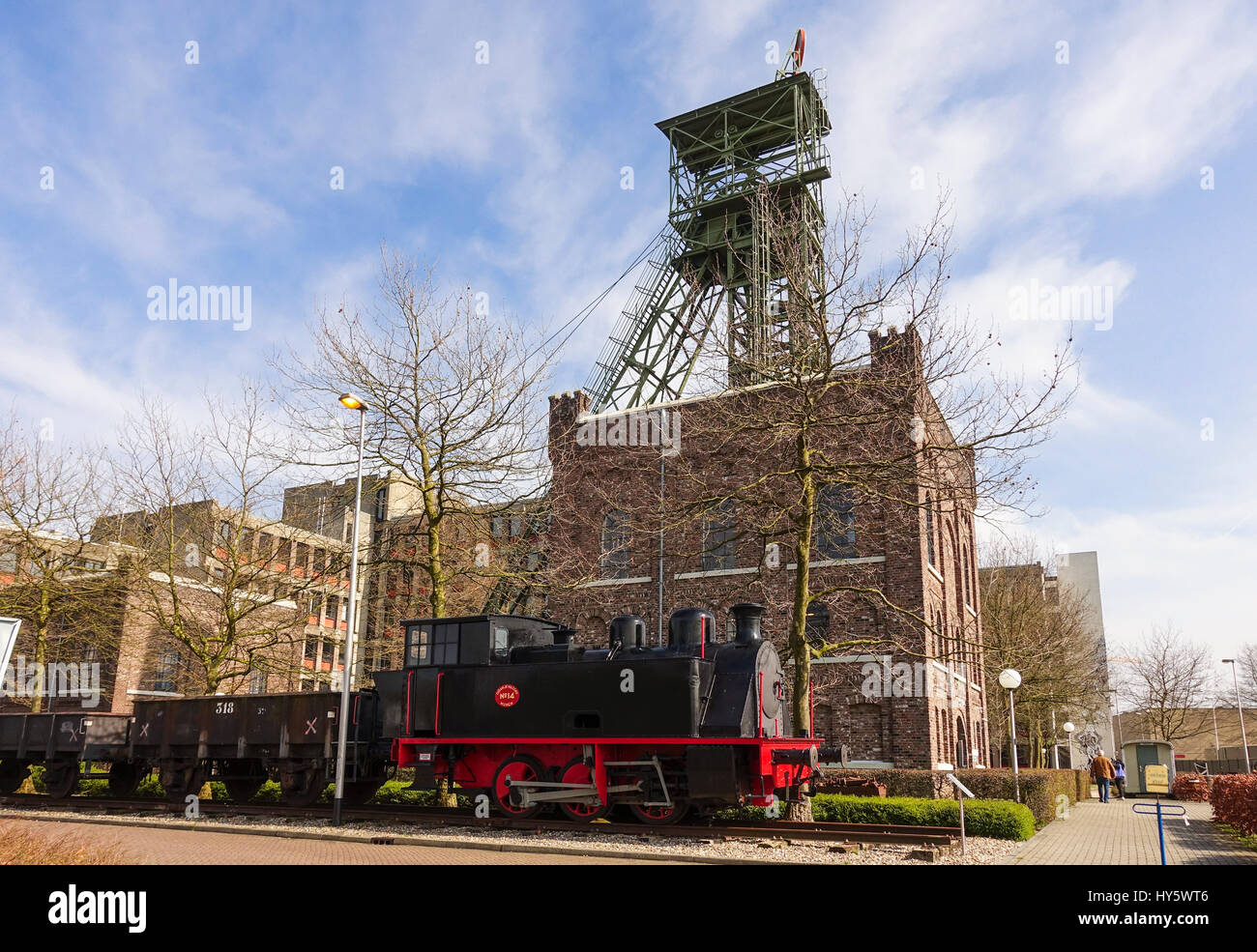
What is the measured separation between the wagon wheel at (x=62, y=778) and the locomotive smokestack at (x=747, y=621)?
52.6ft

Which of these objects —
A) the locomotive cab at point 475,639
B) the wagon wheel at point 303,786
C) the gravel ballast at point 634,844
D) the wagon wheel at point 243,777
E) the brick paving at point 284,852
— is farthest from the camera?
the wagon wheel at point 243,777

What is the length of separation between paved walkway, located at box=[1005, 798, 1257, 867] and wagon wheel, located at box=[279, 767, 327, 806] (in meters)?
13.0

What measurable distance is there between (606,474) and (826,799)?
17.5 m

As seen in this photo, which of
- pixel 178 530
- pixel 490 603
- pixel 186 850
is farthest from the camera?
pixel 490 603

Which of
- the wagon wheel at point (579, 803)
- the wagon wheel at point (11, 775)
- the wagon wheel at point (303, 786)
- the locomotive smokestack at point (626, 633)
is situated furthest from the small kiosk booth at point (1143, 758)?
the wagon wheel at point (11, 775)

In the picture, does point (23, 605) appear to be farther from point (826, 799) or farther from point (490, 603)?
point (826, 799)

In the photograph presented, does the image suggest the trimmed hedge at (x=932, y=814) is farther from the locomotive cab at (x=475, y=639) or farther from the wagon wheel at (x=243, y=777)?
the wagon wheel at (x=243, y=777)

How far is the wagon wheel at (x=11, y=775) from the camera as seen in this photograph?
860 inches

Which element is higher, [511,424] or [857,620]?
[511,424]

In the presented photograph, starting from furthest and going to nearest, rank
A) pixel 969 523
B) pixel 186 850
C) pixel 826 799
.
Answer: pixel 969 523
pixel 826 799
pixel 186 850

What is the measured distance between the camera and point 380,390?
20703mm

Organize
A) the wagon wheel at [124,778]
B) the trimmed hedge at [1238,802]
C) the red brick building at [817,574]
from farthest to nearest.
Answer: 1. the red brick building at [817,574]
2. the wagon wheel at [124,778]
3. the trimmed hedge at [1238,802]

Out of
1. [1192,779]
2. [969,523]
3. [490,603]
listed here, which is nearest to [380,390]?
[490,603]

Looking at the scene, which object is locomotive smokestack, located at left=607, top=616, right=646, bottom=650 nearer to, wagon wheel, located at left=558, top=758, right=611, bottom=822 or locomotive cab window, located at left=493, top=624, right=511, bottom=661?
wagon wheel, located at left=558, top=758, right=611, bottom=822
